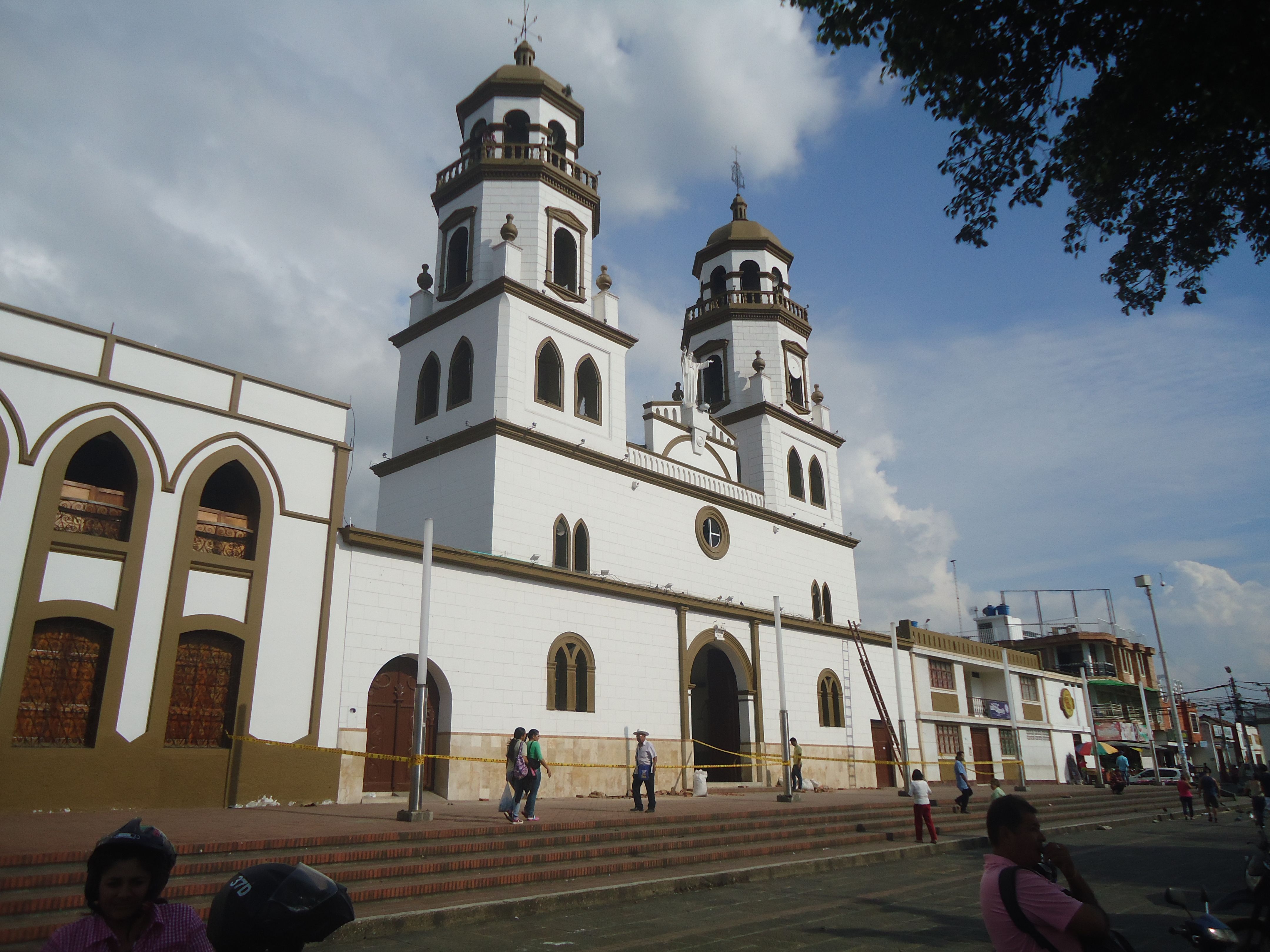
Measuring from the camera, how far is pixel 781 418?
31.1 meters

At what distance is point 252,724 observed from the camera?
549 inches

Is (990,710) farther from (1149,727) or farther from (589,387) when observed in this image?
(589,387)

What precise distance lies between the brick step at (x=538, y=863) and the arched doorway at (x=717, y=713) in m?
7.99

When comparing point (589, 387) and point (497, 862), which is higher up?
point (589, 387)

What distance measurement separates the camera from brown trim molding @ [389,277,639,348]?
75.2 ft

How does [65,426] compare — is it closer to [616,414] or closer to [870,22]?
[870,22]

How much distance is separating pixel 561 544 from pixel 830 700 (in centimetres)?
1093

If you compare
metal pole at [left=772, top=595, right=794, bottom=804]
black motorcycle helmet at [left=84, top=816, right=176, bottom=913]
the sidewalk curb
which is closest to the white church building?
metal pole at [left=772, top=595, right=794, bottom=804]

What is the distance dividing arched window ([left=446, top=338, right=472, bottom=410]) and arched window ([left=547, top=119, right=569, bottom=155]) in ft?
23.0

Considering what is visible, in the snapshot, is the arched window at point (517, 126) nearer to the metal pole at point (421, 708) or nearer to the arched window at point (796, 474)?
the arched window at point (796, 474)

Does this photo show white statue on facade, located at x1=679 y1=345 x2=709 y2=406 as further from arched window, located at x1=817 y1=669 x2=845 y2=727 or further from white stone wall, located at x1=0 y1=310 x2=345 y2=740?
white stone wall, located at x1=0 y1=310 x2=345 y2=740

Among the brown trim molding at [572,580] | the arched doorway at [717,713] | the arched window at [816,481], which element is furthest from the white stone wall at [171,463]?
the arched window at [816,481]

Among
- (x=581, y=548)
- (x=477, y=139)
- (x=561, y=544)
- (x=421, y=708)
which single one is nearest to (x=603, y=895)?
(x=421, y=708)

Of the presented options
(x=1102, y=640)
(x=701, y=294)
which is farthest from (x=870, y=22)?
(x=1102, y=640)
